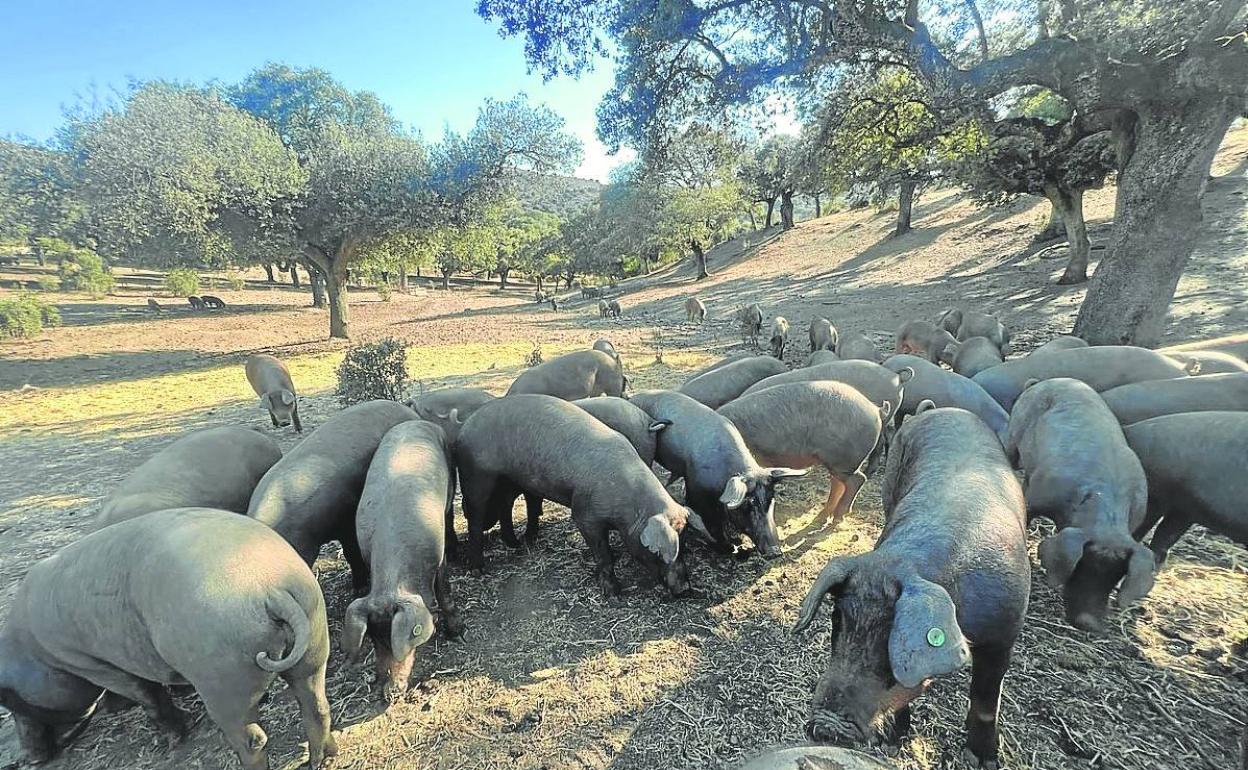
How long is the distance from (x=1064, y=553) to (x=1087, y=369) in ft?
12.5

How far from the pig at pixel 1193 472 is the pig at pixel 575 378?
6.09 m

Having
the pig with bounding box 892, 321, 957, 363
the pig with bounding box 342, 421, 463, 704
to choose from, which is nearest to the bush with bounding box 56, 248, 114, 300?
the pig with bounding box 342, 421, 463, 704

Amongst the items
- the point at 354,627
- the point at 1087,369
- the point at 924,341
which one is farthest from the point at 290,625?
the point at 924,341

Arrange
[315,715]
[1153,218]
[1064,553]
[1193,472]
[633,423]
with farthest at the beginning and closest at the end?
[1153,218]
[633,423]
[1193,472]
[1064,553]
[315,715]

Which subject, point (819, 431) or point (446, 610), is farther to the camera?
point (819, 431)

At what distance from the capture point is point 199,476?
464cm

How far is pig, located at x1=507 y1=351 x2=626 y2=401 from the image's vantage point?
26.2 feet

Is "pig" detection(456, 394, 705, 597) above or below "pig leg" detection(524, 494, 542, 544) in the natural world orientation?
above

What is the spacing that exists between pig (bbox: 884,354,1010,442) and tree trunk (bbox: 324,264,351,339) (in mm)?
17393

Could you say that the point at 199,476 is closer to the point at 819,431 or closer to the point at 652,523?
the point at 652,523

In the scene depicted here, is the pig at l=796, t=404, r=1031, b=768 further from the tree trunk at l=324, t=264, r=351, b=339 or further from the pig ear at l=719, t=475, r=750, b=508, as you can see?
the tree trunk at l=324, t=264, r=351, b=339

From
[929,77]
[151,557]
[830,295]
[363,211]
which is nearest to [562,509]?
[151,557]

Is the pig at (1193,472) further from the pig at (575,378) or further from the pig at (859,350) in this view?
the pig at (575,378)

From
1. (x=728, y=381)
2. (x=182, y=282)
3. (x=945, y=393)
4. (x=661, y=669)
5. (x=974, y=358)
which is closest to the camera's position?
(x=661, y=669)
